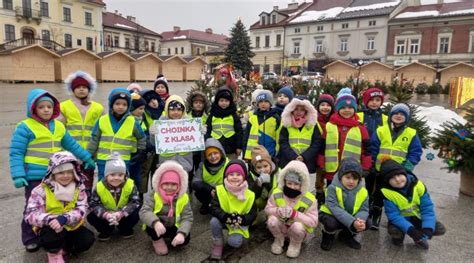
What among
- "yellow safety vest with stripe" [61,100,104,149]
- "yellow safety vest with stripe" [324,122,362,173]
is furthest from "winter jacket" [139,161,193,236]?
"yellow safety vest with stripe" [324,122,362,173]

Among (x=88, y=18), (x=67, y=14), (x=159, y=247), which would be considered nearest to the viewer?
(x=159, y=247)

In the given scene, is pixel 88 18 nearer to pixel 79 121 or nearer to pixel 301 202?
pixel 79 121

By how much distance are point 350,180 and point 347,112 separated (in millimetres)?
1008

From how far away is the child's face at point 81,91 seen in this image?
3.94m

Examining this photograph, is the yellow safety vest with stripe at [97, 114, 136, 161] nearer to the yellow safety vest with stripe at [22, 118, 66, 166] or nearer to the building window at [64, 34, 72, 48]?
the yellow safety vest with stripe at [22, 118, 66, 166]

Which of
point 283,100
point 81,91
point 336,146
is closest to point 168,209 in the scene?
point 81,91

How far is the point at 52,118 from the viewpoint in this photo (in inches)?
134

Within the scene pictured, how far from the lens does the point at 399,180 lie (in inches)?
139

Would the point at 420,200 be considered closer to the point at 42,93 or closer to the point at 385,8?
the point at 42,93

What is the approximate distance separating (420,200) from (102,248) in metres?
3.42

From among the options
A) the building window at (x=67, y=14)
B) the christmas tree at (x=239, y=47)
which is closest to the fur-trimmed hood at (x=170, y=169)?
the christmas tree at (x=239, y=47)

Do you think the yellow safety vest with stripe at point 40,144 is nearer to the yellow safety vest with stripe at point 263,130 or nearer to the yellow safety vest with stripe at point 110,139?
the yellow safety vest with stripe at point 110,139

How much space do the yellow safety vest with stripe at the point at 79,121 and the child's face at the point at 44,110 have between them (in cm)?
58

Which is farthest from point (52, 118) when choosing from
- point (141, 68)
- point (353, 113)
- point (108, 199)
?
point (141, 68)
